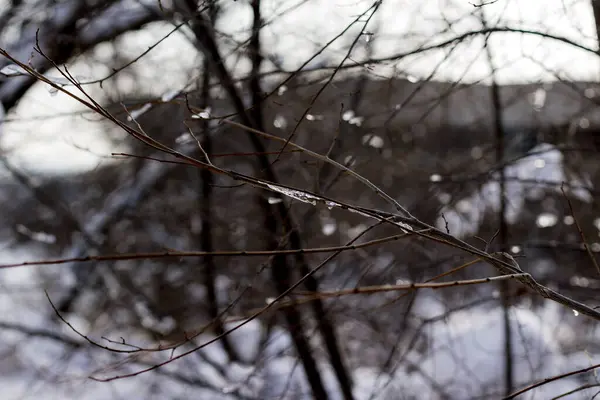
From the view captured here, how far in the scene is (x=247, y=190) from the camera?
5992 mm

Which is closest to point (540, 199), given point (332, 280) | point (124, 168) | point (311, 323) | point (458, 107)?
point (458, 107)

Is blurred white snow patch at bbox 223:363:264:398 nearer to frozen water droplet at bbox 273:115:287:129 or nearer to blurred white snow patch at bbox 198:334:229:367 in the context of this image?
blurred white snow patch at bbox 198:334:229:367

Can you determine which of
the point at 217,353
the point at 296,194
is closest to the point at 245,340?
the point at 217,353

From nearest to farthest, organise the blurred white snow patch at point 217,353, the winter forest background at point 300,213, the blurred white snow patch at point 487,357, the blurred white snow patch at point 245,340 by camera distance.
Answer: the winter forest background at point 300,213 < the blurred white snow patch at point 487,357 < the blurred white snow patch at point 217,353 < the blurred white snow patch at point 245,340

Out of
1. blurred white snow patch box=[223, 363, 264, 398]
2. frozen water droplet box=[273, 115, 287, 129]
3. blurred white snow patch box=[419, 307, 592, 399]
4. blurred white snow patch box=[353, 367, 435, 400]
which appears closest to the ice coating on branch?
frozen water droplet box=[273, 115, 287, 129]

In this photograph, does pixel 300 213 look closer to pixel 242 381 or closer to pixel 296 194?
pixel 242 381

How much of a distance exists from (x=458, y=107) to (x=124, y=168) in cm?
463

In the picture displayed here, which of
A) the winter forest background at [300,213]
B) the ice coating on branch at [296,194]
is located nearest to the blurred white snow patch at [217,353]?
the winter forest background at [300,213]

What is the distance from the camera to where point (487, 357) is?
548 centimetres

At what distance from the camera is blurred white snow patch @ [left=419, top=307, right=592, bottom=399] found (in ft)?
15.9

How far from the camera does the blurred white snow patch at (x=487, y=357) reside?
4.85 meters

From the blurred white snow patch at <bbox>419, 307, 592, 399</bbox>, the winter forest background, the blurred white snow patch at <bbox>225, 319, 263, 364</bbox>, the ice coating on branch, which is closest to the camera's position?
the ice coating on branch

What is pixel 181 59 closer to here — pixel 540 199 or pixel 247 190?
pixel 247 190

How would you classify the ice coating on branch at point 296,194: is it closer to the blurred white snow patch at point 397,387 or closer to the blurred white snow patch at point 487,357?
the blurred white snow patch at point 397,387
